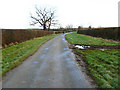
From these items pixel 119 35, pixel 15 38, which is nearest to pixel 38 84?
pixel 15 38

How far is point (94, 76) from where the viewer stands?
12.1 feet

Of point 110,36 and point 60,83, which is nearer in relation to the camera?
point 60,83

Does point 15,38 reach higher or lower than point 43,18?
lower

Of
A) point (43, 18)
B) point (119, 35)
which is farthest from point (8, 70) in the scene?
point (43, 18)

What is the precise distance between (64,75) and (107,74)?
5.53 ft

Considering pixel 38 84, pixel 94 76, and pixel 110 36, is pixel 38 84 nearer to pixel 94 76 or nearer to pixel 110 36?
pixel 94 76

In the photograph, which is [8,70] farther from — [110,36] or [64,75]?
[110,36]

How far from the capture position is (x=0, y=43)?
9203 millimetres

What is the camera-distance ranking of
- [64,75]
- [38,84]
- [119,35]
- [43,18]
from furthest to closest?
[43,18], [119,35], [64,75], [38,84]

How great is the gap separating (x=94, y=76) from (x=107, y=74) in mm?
557

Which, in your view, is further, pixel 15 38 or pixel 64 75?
pixel 15 38

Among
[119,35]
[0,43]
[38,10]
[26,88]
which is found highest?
[38,10]

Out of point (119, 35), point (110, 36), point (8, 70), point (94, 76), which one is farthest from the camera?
point (110, 36)

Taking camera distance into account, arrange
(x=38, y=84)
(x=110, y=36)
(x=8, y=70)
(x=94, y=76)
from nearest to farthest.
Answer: (x=38, y=84) < (x=94, y=76) < (x=8, y=70) < (x=110, y=36)
